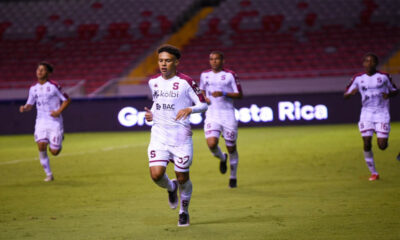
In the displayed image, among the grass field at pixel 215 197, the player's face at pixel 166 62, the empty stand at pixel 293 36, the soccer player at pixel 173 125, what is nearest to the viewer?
the grass field at pixel 215 197

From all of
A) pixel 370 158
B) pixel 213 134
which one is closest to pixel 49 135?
pixel 213 134

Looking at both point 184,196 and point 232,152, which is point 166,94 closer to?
point 184,196

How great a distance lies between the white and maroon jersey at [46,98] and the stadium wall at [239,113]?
13576 millimetres

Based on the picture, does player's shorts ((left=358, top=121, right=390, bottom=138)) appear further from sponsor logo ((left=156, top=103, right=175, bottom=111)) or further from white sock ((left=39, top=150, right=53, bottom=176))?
white sock ((left=39, top=150, right=53, bottom=176))

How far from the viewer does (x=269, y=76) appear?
2950 centimetres

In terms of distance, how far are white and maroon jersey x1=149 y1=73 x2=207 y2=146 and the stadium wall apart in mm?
18176

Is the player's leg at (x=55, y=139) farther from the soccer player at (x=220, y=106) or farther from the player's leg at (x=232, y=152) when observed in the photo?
the player's leg at (x=232, y=152)

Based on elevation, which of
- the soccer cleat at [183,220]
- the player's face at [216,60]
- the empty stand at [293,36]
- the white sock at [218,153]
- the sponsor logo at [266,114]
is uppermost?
the empty stand at [293,36]

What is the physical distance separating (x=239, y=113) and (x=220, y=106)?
578 inches

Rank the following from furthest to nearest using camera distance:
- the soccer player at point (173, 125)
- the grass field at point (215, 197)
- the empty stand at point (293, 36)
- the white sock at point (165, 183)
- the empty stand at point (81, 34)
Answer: the empty stand at point (81, 34) → the empty stand at point (293, 36) → the white sock at point (165, 183) → the soccer player at point (173, 125) → the grass field at point (215, 197)

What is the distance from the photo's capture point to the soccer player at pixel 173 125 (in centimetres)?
791

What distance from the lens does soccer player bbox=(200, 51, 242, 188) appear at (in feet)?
38.4

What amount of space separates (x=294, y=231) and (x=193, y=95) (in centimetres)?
198

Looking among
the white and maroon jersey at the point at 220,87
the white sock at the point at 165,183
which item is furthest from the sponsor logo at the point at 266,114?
the white sock at the point at 165,183
